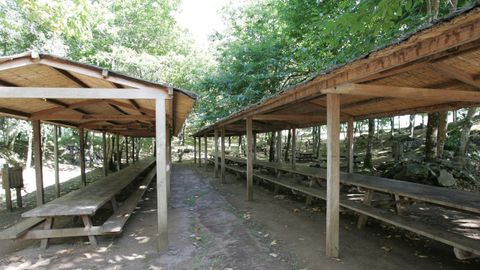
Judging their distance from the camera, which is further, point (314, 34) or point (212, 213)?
point (314, 34)

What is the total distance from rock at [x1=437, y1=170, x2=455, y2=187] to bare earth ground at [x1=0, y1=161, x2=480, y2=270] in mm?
3453

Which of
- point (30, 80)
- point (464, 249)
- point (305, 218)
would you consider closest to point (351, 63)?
point (464, 249)

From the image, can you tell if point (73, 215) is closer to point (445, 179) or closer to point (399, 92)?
point (399, 92)

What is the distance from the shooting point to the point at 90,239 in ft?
15.1

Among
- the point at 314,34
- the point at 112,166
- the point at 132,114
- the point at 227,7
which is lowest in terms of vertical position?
the point at 112,166

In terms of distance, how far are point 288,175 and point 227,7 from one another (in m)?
15.0

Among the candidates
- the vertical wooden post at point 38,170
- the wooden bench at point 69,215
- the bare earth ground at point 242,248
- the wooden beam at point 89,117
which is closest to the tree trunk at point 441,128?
the bare earth ground at point 242,248

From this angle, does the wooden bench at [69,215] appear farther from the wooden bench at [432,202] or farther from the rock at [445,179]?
the rock at [445,179]

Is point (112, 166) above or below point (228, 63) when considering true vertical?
below

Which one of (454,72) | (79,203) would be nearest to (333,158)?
(454,72)

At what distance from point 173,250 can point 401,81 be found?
4219 mm

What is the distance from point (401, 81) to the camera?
4.04m

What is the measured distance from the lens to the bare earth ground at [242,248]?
3.84 meters

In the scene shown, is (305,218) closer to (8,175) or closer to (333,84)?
(333,84)
